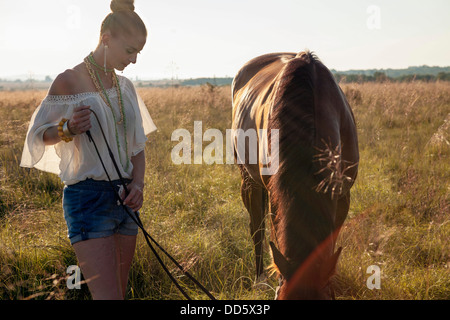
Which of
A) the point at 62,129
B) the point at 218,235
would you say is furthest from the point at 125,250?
the point at 218,235

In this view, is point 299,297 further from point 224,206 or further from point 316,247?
point 224,206

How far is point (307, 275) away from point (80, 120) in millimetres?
1207

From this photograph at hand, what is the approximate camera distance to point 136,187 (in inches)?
73.2

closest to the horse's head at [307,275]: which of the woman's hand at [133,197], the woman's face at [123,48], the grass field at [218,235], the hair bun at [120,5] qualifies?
the grass field at [218,235]

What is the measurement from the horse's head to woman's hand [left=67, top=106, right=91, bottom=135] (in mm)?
1018

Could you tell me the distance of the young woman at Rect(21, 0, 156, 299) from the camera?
1677 millimetres

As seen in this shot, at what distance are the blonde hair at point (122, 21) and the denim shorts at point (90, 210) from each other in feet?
2.55

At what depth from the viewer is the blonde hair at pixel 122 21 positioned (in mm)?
1711

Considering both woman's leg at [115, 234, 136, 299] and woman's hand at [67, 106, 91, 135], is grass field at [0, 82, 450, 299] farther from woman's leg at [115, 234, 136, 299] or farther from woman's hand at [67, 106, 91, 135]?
woman's hand at [67, 106, 91, 135]

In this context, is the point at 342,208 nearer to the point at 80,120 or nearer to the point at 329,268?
the point at 329,268

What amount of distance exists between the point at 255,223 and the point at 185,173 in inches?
78.2

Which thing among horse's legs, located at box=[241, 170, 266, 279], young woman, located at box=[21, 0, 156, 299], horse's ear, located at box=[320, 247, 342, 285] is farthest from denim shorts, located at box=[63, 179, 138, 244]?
horse's legs, located at box=[241, 170, 266, 279]

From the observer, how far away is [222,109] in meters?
10.4
